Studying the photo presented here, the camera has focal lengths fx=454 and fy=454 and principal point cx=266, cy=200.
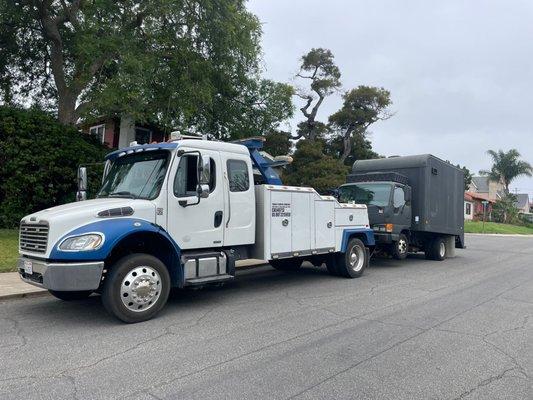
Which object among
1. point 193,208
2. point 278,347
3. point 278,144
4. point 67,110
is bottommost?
point 278,347

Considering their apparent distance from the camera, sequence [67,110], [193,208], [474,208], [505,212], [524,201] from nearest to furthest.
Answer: [193,208]
[67,110]
[505,212]
[474,208]
[524,201]

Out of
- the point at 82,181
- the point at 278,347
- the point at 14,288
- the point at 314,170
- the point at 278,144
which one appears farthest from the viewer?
the point at 278,144

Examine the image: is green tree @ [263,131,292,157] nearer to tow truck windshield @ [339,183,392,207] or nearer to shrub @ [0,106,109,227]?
shrub @ [0,106,109,227]

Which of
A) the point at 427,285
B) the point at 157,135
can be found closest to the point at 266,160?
the point at 427,285

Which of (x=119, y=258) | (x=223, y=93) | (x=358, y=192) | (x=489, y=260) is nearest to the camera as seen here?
(x=119, y=258)

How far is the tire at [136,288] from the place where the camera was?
5977 millimetres

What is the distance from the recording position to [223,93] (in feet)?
63.6

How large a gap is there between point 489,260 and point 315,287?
9.47 metres

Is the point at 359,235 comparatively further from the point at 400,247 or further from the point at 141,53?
the point at 141,53

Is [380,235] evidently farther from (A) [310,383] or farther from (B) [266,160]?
(A) [310,383]

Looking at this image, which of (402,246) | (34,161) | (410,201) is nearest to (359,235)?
(402,246)

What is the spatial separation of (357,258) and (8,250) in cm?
866

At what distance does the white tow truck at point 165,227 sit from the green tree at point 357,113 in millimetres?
29767

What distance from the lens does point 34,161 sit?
47.2 feet
